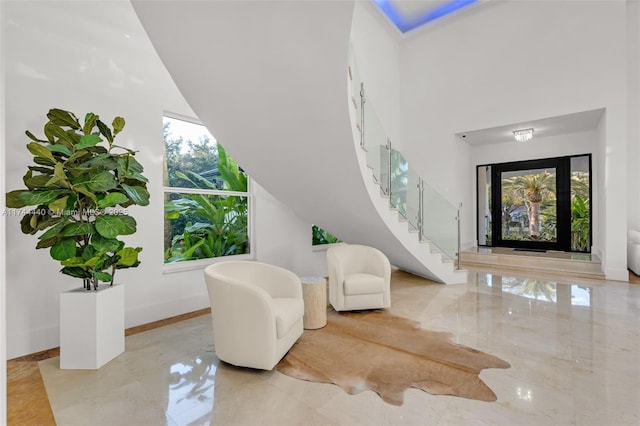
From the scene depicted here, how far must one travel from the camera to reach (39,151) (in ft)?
7.56

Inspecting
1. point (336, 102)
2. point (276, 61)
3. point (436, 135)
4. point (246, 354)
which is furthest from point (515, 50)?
point (246, 354)

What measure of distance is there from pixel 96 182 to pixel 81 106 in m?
1.26

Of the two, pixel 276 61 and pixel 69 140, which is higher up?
pixel 276 61

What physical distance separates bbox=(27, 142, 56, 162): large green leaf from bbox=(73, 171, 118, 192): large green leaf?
243mm

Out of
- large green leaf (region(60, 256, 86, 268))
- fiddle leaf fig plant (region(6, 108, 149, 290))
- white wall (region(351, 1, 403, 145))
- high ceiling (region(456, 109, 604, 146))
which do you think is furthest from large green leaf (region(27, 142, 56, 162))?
high ceiling (region(456, 109, 604, 146))

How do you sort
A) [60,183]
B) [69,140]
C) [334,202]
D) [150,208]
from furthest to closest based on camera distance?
[334,202]
[150,208]
[69,140]
[60,183]

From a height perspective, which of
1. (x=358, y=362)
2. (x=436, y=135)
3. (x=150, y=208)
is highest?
(x=436, y=135)

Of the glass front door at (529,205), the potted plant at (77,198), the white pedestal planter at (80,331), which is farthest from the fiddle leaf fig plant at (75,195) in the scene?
the glass front door at (529,205)

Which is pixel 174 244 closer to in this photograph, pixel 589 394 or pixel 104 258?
pixel 104 258

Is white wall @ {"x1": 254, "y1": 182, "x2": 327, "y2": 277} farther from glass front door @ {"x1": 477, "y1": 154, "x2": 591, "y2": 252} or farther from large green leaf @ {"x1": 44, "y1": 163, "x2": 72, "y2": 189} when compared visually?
glass front door @ {"x1": 477, "y1": 154, "x2": 591, "y2": 252}

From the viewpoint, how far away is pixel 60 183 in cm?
239

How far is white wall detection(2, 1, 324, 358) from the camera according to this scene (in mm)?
2760

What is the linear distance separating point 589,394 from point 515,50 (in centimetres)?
713

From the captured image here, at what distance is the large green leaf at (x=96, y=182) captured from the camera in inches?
96.1
